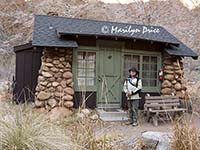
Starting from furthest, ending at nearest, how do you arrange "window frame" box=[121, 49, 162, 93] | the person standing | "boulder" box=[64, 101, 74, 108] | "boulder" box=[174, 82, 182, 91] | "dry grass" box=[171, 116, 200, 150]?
"boulder" box=[174, 82, 182, 91] → "window frame" box=[121, 49, 162, 93] → "boulder" box=[64, 101, 74, 108] → the person standing → "dry grass" box=[171, 116, 200, 150]

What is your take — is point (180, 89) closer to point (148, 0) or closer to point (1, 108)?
point (1, 108)

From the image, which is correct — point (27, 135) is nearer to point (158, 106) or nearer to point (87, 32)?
point (158, 106)

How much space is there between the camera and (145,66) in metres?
10.7

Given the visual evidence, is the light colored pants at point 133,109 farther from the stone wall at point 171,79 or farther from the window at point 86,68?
the stone wall at point 171,79

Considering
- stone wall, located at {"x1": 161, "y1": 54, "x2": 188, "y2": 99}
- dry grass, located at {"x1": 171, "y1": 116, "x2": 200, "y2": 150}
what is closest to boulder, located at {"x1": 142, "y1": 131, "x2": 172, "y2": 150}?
dry grass, located at {"x1": 171, "y1": 116, "x2": 200, "y2": 150}

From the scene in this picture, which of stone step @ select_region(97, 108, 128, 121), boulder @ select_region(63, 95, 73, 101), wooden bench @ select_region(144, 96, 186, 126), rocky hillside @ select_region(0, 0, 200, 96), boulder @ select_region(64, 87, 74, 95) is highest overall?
rocky hillside @ select_region(0, 0, 200, 96)

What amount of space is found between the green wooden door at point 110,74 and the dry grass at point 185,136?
6078 millimetres

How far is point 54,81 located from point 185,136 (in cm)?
587

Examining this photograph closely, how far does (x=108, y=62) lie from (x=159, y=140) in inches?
211

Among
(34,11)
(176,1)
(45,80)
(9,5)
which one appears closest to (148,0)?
(176,1)

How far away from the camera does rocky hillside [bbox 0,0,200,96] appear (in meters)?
26.6

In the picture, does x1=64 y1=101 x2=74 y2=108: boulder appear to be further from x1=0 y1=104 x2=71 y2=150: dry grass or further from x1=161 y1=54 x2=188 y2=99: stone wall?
x1=0 y1=104 x2=71 y2=150: dry grass

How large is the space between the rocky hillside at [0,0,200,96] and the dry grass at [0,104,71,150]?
851 inches

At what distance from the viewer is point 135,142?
5574 millimetres
